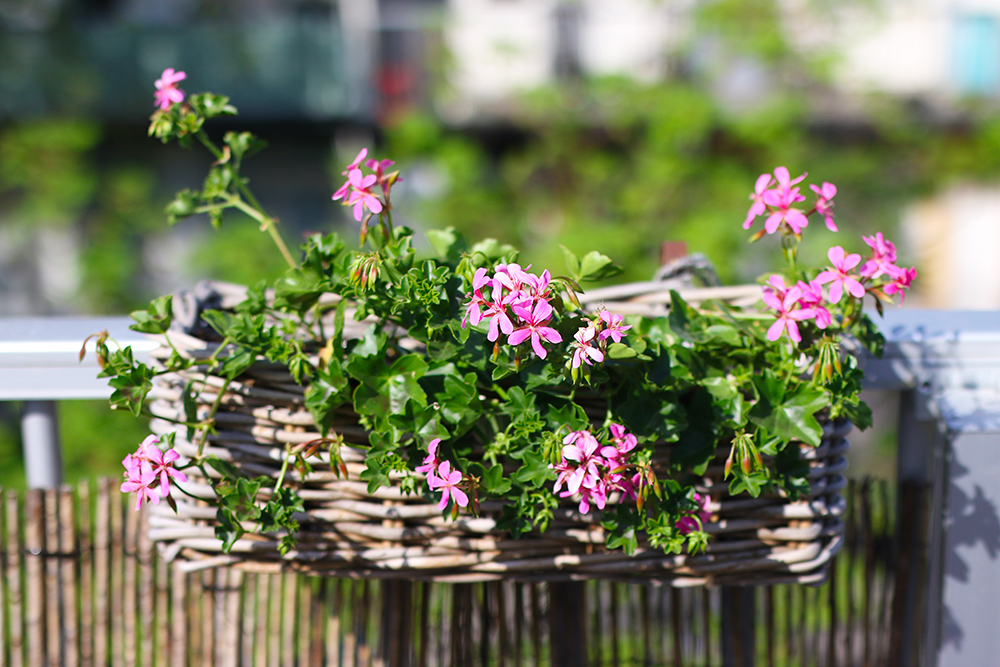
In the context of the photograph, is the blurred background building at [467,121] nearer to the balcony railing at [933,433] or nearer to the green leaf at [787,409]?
the balcony railing at [933,433]

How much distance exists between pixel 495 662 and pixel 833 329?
51cm

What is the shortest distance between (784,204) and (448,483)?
0.35 meters

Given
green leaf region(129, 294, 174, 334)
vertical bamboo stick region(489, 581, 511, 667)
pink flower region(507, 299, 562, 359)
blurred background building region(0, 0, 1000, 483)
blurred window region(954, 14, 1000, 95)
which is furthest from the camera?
blurred window region(954, 14, 1000, 95)

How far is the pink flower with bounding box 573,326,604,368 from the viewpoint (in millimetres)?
535

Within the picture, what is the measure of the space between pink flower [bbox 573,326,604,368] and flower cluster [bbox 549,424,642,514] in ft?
0.21

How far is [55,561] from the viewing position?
829 mm

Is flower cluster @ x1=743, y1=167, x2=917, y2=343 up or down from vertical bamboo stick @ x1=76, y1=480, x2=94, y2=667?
up

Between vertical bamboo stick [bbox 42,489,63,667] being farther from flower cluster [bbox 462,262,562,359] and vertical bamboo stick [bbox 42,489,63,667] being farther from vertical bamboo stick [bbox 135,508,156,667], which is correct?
flower cluster [bbox 462,262,562,359]

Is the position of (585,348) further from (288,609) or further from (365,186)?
(288,609)

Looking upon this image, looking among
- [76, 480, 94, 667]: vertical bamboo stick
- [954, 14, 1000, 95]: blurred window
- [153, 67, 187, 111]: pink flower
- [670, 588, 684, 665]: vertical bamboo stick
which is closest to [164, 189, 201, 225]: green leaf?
[153, 67, 187, 111]: pink flower

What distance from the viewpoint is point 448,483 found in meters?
0.58

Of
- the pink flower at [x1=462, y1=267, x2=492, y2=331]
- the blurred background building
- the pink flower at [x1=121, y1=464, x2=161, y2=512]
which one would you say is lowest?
the pink flower at [x1=121, y1=464, x2=161, y2=512]

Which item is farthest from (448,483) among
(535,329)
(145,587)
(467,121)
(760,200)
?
(467,121)

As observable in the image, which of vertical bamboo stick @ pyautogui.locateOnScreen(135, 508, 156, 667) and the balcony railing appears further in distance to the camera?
vertical bamboo stick @ pyautogui.locateOnScreen(135, 508, 156, 667)
